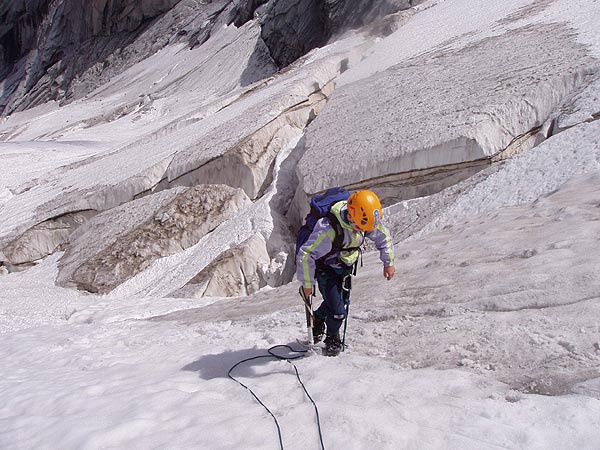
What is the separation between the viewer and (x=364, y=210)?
2818 millimetres

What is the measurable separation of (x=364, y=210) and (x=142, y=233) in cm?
767

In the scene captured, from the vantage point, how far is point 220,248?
8945mm

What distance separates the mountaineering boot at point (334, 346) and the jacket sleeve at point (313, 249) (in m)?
0.45

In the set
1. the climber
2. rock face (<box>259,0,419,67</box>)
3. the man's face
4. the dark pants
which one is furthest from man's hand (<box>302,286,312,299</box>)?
rock face (<box>259,0,419,67</box>)

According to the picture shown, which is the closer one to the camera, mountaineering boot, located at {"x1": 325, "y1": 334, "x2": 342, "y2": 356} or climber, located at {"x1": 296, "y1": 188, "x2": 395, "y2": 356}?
climber, located at {"x1": 296, "y1": 188, "x2": 395, "y2": 356}

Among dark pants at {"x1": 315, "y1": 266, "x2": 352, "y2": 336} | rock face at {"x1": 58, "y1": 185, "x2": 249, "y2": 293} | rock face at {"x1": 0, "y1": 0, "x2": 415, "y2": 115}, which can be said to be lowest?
rock face at {"x1": 58, "y1": 185, "x2": 249, "y2": 293}

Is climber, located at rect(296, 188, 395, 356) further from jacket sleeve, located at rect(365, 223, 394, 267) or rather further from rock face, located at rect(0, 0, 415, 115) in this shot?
rock face, located at rect(0, 0, 415, 115)

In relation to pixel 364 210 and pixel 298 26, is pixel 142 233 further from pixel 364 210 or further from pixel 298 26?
pixel 298 26

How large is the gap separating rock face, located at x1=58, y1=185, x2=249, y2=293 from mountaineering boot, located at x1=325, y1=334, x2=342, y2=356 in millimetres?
6574

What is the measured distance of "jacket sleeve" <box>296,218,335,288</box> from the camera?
299 centimetres

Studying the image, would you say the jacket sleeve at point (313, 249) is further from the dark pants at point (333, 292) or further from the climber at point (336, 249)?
the dark pants at point (333, 292)

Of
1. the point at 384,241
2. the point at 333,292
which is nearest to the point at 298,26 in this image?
the point at 384,241

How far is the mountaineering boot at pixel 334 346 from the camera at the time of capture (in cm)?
327

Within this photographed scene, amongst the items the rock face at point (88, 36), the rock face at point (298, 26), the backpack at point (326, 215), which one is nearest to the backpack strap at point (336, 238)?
the backpack at point (326, 215)
